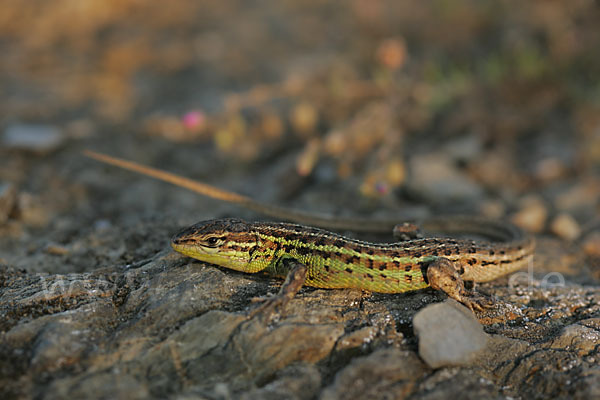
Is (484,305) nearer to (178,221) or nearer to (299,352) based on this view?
(299,352)

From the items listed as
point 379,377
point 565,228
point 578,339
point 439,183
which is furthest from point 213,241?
point 565,228

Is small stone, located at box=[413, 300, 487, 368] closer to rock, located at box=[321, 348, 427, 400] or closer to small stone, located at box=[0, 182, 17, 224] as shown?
rock, located at box=[321, 348, 427, 400]

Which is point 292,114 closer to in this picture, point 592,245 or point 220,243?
point 220,243

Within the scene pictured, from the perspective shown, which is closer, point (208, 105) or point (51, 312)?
point (51, 312)

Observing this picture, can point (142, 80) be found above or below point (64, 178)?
above

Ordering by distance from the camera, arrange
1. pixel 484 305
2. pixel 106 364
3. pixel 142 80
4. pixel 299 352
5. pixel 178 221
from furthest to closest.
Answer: pixel 142 80
pixel 178 221
pixel 484 305
pixel 299 352
pixel 106 364

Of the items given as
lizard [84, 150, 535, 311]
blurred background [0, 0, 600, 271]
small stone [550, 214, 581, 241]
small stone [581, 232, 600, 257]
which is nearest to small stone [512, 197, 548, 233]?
blurred background [0, 0, 600, 271]

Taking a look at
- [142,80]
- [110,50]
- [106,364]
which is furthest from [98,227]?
[110,50]
